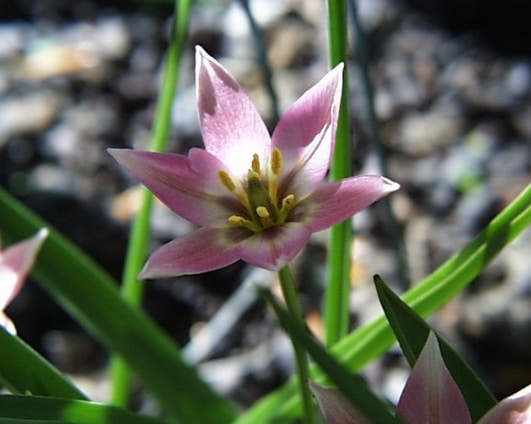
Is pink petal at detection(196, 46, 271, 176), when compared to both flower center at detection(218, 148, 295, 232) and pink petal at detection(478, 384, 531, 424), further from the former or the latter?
pink petal at detection(478, 384, 531, 424)

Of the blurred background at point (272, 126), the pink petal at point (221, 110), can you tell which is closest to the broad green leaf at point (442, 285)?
the pink petal at point (221, 110)

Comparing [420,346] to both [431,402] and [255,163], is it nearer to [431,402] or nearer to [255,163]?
[431,402]

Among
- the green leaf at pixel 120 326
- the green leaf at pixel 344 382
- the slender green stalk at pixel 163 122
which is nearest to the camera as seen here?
the green leaf at pixel 344 382

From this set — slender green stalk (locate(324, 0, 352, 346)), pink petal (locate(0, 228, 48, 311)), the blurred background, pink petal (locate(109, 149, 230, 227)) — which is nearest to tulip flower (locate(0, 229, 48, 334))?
pink petal (locate(0, 228, 48, 311))

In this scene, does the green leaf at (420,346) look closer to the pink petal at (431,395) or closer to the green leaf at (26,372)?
the pink petal at (431,395)

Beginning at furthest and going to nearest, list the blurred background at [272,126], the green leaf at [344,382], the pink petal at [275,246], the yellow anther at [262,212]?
the blurred background at [272,126] < the yellow anther at [262,212] < the pink petal at [275,246] < the green leaf at [344,382]

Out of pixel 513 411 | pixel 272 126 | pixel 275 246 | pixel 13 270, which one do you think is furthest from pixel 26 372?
pixel 272 126
